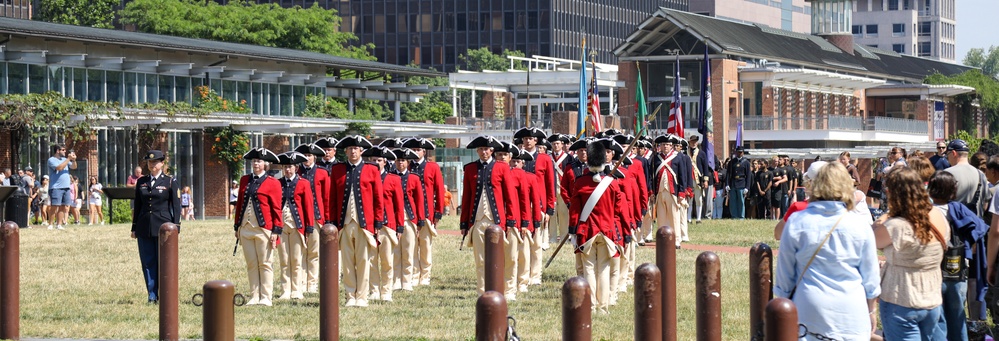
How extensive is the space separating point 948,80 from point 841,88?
14.5m

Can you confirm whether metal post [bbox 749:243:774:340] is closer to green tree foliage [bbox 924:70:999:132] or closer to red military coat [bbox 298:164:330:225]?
red military coat [bbox 298:164:330:225]

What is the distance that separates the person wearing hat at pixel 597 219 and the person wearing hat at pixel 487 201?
1.84 m

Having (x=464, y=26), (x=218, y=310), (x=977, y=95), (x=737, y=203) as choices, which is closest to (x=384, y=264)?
(x=218, y=310)

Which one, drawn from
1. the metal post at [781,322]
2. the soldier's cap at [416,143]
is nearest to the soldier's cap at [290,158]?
the soldier's cap at [416,143]

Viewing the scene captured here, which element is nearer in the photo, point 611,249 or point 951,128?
point 611,249

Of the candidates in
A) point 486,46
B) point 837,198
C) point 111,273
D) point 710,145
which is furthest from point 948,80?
point 837,198

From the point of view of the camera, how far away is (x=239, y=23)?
74.9 m

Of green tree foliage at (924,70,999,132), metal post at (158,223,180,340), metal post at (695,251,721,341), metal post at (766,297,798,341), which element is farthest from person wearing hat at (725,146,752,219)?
green tree foliage at (924,70,999,132)

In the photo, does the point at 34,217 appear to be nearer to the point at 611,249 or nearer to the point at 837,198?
the point at 611,249

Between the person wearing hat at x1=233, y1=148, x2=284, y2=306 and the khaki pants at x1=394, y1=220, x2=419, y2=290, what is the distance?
175cm

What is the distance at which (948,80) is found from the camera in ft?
297

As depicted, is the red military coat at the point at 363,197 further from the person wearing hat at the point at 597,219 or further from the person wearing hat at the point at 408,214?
the person wearing hat at the point at 597,219

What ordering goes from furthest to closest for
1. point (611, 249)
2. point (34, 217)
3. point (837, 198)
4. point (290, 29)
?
1. point (290, 29)
2. point (34, 217)
3. point (611, 249)
4. point (837, 198)

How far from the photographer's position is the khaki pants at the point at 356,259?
15500 millimetres
